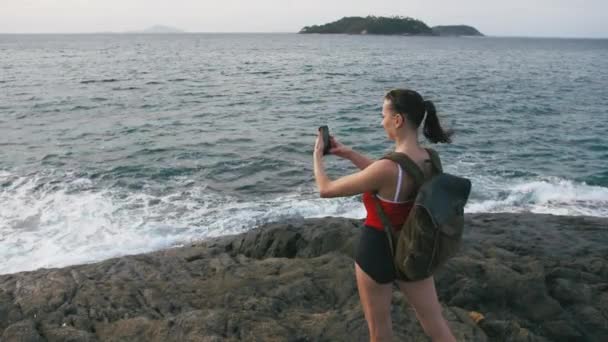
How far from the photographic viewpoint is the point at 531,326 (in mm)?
5359

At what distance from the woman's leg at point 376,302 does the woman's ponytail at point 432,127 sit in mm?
1009

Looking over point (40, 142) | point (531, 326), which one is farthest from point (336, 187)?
point (40, 142)

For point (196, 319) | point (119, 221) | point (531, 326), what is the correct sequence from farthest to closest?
1. point (119, 221)
2. point (531, 326)
3. point (196, 319)

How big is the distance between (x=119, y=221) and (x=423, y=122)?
899 centimetres

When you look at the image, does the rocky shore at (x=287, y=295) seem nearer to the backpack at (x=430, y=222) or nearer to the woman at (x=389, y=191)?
the woman at (x=389, y=191)

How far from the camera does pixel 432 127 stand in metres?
3.32

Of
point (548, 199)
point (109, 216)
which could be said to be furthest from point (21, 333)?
point (548, 199)

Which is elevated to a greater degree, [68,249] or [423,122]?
[423,122]

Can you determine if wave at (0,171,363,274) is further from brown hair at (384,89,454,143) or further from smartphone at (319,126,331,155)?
brown hair at (384,89,454,143)

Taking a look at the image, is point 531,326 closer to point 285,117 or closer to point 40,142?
point 40,142

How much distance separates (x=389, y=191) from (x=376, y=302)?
0.85 metres

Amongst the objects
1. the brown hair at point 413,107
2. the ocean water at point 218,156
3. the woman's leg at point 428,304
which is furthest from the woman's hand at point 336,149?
the woman's leg at point 428,304

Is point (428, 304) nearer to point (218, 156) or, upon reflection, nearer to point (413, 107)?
point (413, 107)

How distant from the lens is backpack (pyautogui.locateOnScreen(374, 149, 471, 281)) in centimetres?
297
